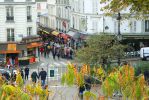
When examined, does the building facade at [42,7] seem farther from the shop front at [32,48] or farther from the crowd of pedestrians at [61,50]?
the shop front at [32,48]

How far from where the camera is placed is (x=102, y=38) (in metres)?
34.2

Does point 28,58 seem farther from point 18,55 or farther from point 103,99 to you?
point 103,99

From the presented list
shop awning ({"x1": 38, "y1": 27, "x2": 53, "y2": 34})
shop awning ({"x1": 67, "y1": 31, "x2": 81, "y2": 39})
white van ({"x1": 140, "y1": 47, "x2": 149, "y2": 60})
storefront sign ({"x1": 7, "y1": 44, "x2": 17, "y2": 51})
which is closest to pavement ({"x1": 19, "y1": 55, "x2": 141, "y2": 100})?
storefront sign ({"x1": 7, "y1": 44, "x2": 17, "y2": 51})

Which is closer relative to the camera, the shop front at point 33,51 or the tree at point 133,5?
the tree at point 133,5

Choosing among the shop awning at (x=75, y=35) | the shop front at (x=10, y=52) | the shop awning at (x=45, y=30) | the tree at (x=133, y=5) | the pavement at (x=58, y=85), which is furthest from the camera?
the shop awning at (x=45, y=30)

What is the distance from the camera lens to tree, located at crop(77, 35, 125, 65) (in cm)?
3297

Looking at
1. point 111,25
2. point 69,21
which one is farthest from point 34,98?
point 69,21

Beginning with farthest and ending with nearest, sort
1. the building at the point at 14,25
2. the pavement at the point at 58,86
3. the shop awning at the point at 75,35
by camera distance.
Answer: the shop awning at the point at 75,35 < the building at the point at 14,25 < the pavement at the point at 58,86

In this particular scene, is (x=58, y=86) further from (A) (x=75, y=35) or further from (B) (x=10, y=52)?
(A) (x=75, y=35)

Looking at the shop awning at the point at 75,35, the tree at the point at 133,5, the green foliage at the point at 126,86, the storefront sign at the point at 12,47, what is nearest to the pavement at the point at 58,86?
the green foliage at the point at 126,86

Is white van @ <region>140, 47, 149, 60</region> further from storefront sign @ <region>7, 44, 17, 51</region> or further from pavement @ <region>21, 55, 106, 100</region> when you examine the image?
storefront sign @ <region>7, 44, 17, 51</region>

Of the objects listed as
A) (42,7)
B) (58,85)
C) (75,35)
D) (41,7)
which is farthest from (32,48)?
(42,7)

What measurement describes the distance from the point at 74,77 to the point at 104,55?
64.5ft

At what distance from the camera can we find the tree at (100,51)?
3297cm
